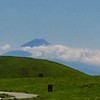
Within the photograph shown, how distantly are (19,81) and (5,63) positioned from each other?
69208mm

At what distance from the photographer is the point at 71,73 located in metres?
153

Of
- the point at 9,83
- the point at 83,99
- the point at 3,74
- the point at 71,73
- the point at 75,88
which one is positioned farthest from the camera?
the point at 71,73

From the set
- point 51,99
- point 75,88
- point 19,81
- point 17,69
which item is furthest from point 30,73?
point 51,99

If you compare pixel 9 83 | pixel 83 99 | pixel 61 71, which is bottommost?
pixel 83 99

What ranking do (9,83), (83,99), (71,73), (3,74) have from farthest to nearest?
(71,73) → (3,74) → (9,83) → (83,99)

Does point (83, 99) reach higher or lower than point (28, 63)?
lower

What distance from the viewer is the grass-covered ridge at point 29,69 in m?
146

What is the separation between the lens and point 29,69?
153 meters

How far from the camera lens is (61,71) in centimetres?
15400

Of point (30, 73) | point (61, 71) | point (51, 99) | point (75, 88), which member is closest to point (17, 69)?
point (30, 73)

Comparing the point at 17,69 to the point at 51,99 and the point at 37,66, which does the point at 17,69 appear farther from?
the point at 51,99

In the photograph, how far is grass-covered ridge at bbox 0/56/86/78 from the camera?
146 meters

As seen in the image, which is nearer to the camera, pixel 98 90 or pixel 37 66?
pixel 98 90

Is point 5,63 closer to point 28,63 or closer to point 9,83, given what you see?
point 28,63
